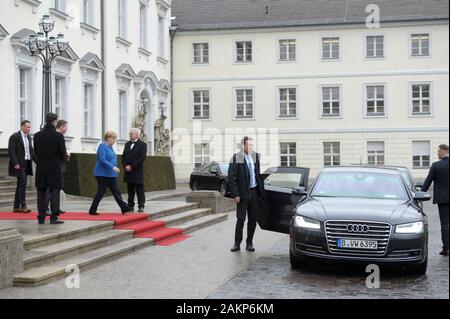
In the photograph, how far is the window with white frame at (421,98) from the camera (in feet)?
135

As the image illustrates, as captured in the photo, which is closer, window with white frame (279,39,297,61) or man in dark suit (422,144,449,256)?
man in dark suit (422,144,449,256)

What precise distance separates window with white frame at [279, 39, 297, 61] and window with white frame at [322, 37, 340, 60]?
1.86 m

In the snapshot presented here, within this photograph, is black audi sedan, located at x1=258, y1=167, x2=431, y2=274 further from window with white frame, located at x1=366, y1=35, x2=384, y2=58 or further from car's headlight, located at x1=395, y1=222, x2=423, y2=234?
window with white frame, located at x1=366, y1=35, x2=384, y2=58

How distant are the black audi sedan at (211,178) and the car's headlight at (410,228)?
66.3 feet

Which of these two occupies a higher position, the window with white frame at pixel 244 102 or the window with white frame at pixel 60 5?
the window with white frame at pixel 60 5

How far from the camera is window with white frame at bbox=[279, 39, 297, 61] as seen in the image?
42.4m

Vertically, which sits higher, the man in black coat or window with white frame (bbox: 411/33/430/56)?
window with white frame (bbox: 411/33/430/56)

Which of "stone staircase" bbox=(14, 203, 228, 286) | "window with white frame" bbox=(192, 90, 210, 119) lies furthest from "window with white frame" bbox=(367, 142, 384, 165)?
"stone staircase" bbox=(14, 203, 228, 286)

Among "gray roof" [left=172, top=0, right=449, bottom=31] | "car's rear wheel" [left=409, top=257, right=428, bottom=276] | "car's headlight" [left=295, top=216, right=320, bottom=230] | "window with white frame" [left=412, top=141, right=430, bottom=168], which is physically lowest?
"car's rear wheel" [left=409, top=257, right=428, bottom=276]

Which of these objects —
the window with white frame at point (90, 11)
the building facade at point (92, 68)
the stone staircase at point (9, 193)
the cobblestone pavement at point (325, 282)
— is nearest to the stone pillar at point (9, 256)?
the cobblestone pavement at point (325, 282)

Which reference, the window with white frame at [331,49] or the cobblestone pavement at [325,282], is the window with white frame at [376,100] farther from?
the cobblestone pavement at [325,282]

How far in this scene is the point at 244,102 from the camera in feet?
142

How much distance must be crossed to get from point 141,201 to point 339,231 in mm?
6471

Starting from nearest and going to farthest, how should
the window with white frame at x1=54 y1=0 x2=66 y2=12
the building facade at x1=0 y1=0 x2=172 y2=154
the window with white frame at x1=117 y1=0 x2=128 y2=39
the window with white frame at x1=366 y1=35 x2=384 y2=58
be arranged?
the building facade at x1=0 y1=0 x2=172 y2=154 → the window with white frame at x1=54 y1=0 x2=66 y2=12 → the window with white frame at x1=117 y1=0 x2=128 y2=39 → the window with white frame at x1=366 y1=35 x2=384 y2=58
